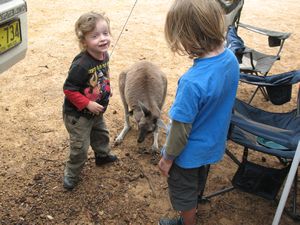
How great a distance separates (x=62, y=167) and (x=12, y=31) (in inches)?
53.0

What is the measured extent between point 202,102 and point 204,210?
1402 millimetres

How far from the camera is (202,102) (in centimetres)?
201

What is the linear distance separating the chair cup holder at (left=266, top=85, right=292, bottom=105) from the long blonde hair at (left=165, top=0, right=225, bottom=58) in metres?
1.74

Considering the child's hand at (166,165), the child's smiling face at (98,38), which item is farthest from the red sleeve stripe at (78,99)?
the child's hand at (166,165)

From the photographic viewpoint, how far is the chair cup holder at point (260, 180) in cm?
286

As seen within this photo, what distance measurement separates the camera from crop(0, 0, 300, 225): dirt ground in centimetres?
301

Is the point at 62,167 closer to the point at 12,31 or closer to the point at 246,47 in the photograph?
the point at 12,31

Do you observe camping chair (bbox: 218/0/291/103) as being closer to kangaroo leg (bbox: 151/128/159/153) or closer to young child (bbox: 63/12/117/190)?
kangaroo leg (bbox: 151/128/159/153)

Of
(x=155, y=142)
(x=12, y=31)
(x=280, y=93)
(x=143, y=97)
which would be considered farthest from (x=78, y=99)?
(x=280, y=93)

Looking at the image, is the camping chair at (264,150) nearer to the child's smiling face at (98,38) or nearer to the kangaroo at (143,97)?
the kangaroo at (143,97)

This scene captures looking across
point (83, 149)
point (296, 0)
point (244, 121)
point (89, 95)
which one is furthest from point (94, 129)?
point (296, 0)

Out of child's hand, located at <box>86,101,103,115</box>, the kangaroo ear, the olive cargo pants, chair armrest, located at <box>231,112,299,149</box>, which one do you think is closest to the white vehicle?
the olive cargo pants

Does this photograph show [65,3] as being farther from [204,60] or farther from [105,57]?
[204,60]

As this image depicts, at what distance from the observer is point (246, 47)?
4.47 metres
